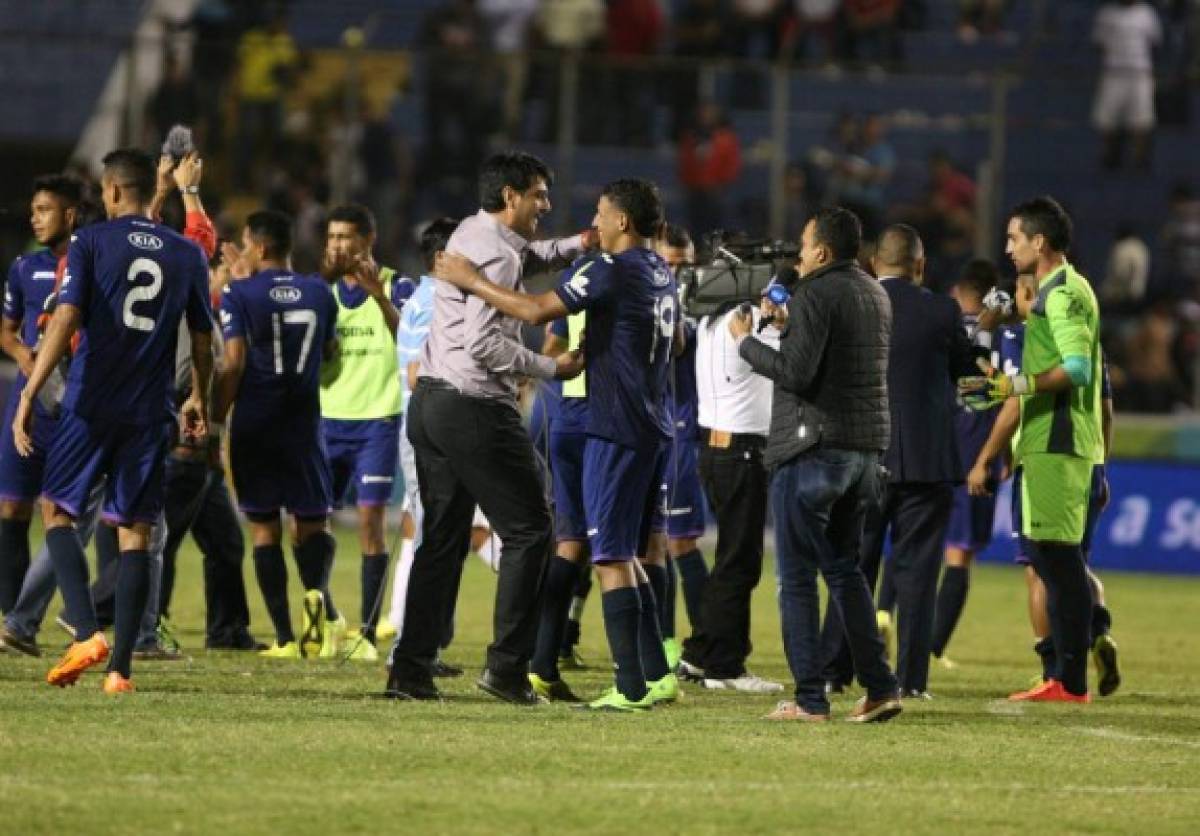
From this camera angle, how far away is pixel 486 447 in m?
10.3

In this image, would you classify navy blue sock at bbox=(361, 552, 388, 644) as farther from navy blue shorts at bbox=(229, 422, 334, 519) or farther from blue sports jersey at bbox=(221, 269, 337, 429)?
blue sports jersey at bbox=(221, 269, 337, 429)

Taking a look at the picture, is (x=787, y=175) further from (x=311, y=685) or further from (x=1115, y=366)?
(x=311, y=685)

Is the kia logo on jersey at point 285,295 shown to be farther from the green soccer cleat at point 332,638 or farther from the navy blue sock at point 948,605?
the navy blue sock at point 948,605

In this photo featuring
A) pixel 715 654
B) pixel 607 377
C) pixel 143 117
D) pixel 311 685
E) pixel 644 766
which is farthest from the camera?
pixel 143 117

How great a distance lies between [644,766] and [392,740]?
1.03 m

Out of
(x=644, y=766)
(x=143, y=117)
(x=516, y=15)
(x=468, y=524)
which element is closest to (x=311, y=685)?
(x=468, y=524)

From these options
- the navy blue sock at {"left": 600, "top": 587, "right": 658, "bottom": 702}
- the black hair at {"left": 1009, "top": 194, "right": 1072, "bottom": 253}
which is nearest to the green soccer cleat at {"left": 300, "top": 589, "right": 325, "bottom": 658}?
the navy blue sock at {"left": 600, "top": 587, "right": 658, "bottom": 702}

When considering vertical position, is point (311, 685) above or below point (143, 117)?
below

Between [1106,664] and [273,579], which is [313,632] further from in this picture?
[1106,664]

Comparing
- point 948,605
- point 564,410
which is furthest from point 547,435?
point 948,605

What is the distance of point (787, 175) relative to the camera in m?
23.2

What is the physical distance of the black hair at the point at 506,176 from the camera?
10.4 m

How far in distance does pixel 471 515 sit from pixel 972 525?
4.62 metres

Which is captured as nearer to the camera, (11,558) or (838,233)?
(838,233)
